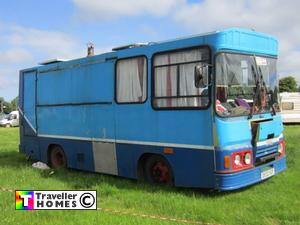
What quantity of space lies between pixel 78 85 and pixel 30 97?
2.81m

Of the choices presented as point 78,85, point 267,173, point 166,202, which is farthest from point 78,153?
point 267,173

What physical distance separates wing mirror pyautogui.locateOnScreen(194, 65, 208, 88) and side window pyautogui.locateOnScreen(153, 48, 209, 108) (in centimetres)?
6

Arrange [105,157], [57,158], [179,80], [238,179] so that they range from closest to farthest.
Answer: [238,179]
[179,80]
[105,157]
[57,158]

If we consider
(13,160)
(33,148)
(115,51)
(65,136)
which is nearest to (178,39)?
(115,51)

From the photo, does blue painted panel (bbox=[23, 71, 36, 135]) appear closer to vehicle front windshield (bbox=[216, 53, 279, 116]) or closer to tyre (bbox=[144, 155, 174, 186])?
tyre (bbox=[144, 155, 174, 186])

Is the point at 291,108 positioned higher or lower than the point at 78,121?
higher

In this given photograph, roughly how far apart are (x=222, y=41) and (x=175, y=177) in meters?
2.70

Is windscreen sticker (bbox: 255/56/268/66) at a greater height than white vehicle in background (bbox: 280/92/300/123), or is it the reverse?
windscreen sticker (bbox: 255/56/268/66)

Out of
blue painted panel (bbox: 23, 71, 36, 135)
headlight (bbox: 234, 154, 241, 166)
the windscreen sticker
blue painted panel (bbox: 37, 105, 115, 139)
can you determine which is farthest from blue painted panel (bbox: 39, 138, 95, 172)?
the windscreen sticker

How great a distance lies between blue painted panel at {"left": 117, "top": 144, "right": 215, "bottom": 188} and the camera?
7.78m

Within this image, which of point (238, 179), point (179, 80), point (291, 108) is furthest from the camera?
point (291, 108)

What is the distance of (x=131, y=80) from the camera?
30.6 ft
